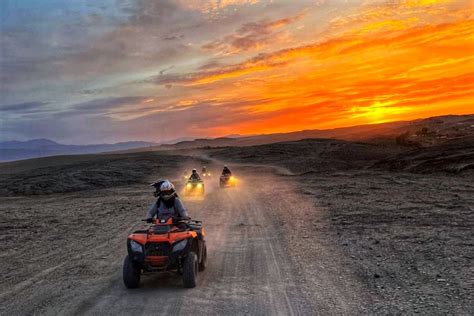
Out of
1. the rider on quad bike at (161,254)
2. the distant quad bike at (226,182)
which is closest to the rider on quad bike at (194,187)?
the distant quad bike at (226,182)

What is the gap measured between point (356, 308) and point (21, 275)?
31.9 feet

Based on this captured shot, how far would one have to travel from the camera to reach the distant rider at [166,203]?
36.6 feet

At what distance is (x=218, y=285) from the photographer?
1009cm

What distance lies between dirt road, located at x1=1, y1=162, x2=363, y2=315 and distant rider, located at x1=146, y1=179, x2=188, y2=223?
63.7 inches

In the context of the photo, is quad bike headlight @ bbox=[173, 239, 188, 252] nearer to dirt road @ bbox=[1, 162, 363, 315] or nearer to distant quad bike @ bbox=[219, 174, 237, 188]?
dirt road @ bbox=[1, 162, 363, 315]

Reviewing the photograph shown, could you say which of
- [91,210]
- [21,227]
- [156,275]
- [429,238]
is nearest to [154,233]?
[156,275]

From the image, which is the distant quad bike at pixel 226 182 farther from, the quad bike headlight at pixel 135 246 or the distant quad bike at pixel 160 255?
the quad bike headlight at pixel 135 246

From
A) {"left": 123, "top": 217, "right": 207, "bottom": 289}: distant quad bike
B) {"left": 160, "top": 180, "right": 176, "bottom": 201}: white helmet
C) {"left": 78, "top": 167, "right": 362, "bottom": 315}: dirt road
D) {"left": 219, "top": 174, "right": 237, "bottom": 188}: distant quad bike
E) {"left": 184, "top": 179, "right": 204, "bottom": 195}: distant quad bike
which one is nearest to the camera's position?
{"left": 78, "top": 167, "right": 362, "bottom": 315}: dirt road

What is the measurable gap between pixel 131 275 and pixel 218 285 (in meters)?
2.08

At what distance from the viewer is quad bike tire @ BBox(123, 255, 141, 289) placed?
32.1ft

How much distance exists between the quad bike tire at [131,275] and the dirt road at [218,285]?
187mm

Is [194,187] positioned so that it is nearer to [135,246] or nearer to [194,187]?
[194,187]

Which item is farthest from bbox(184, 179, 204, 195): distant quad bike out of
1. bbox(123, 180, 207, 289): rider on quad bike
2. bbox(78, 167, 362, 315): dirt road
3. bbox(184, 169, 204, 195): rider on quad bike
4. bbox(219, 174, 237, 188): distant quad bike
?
bbox(123, 180, 207, 289): rider on quad bike

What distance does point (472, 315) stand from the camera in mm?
7910
